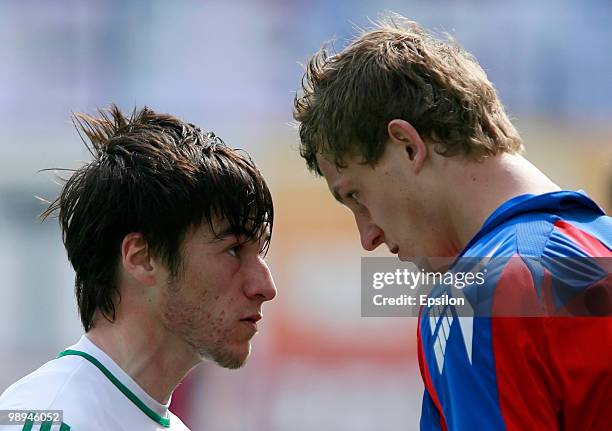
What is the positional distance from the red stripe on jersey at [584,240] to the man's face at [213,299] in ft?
3.05

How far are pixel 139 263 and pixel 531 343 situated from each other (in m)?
1.22

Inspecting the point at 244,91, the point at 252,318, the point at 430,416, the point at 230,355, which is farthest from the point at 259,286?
the point at 244,91

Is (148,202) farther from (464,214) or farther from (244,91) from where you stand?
(244,91)

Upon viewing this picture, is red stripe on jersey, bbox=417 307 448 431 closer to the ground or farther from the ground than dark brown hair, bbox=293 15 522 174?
closer to the ground

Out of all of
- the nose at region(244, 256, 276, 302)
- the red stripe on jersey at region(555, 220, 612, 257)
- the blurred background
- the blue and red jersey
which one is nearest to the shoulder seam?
the nose at region(244, 256, 276, 302)

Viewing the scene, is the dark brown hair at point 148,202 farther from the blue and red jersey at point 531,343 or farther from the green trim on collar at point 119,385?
the blue and red jersey at point 531,343

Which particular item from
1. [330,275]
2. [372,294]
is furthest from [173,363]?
[330,275]

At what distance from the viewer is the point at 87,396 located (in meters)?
2.49

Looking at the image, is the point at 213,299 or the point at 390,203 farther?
the point at 213,299

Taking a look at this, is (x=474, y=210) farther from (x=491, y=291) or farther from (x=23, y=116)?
(x=23, y=116)

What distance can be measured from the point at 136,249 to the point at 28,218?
691 cm

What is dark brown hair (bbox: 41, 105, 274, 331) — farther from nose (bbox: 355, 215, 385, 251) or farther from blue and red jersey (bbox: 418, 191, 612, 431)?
blue and red jersey (bbox: 418, 191, 612, 431)

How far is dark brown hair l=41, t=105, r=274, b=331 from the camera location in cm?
279

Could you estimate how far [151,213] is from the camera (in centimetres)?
279
